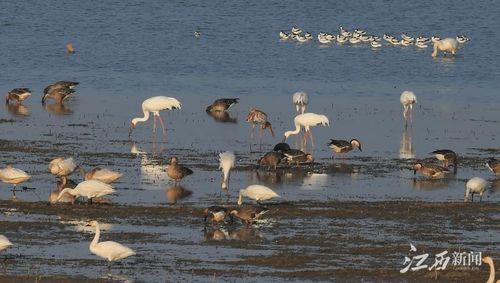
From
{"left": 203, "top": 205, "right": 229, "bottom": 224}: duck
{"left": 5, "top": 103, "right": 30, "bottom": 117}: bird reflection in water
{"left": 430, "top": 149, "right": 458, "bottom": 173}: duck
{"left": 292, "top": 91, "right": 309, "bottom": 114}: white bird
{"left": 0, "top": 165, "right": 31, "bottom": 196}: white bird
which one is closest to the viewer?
{"left": 203, "top": 205, "right": 229, "bottom": 224}: duck

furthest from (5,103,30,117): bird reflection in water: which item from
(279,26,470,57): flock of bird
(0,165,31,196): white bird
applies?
(279,26,470,57): flock of bird

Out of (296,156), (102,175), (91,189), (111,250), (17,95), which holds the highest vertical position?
(17,95)

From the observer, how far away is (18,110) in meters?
34.1

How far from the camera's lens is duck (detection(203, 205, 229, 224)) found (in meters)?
19.5

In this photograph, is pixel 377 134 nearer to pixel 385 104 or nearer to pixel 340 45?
pixel 385 104

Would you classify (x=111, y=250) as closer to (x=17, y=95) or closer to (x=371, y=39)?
(x=17, y=95)

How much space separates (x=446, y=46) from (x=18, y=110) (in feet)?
72.3

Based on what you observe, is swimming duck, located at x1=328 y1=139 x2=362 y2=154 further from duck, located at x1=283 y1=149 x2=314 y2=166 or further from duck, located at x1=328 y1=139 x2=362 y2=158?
duck, located at x1=283 y1=149 x2=314 y2=166

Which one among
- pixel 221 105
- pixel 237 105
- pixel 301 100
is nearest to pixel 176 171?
pixel 301 100

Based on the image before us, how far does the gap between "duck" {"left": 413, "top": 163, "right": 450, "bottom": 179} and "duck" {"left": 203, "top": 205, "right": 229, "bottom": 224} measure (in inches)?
248

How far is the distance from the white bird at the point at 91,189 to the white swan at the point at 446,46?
32.3 m

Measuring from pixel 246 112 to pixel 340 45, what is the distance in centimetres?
2046

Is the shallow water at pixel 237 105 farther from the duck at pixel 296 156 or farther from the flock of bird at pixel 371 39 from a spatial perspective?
the flock of bird at pixel 371 39

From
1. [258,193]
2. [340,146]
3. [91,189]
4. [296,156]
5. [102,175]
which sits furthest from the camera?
[340,146]
